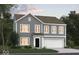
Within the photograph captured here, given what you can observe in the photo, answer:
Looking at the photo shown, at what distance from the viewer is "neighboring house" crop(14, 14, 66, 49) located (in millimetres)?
78562

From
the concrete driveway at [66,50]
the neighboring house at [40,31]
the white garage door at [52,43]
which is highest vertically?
the neighboring house at [40,31]

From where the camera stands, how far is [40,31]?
7862cm

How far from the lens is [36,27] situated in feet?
258

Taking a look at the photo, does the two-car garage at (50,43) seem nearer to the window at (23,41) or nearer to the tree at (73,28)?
the tree at (73,28)

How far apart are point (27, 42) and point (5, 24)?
22.3 inches

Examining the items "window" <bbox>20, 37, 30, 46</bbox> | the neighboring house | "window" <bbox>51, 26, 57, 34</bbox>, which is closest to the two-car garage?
the neighboring house

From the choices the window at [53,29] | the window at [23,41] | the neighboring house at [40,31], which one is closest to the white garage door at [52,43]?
the neighboring house at [40,31]

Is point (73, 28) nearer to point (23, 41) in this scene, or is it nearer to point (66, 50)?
point (66, 50)

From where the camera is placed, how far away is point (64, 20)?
78.6m

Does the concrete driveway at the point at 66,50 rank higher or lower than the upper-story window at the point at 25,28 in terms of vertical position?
lower

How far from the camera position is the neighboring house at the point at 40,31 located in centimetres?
7856

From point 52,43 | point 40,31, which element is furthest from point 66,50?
point 40,31

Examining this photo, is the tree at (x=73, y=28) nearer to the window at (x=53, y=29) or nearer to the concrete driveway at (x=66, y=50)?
the concrete driveway at (x=66, y=50)
